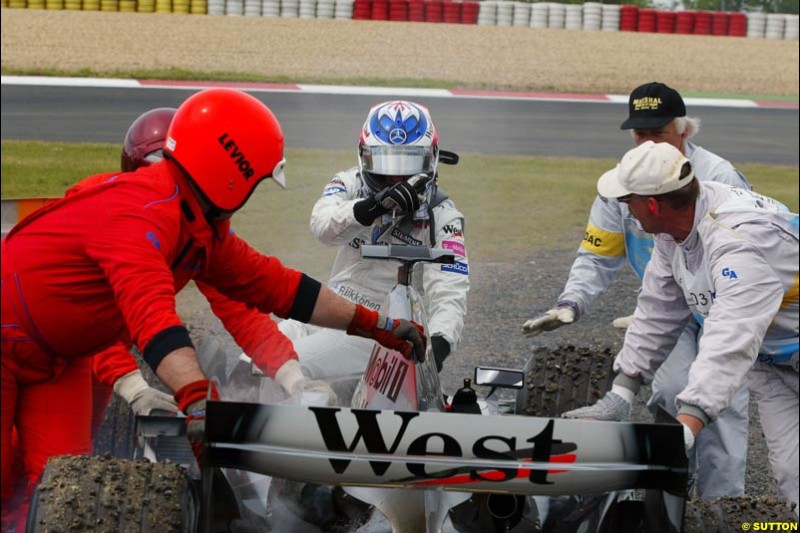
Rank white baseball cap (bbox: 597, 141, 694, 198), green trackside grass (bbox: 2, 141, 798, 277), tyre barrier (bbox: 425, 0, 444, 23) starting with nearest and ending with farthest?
white baseball cap (bbox: 597, 141, 694, 198) < green trackside grass (bbox: 2, 141, 798, 277) < tyre barrier (bbox: 425, 0, 444, 23)

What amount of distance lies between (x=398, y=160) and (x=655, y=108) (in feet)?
5.00

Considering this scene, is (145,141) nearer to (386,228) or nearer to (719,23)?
(386,228)

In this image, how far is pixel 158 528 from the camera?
3.49m

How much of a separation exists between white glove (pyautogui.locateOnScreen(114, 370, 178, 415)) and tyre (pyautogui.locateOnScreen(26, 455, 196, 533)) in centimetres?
88

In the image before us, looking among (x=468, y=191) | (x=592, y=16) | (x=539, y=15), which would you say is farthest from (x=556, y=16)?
(x=468, y=191)

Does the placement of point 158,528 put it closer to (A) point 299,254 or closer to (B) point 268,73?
(A) point 299,254

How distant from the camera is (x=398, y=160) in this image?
5738 mm

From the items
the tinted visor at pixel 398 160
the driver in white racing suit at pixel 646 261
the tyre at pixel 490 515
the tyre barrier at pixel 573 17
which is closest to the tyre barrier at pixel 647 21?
the tyre barrier at pixel 573 17

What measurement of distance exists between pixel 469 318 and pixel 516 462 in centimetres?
627

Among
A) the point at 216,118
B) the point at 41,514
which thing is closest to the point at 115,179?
the point at 216,118

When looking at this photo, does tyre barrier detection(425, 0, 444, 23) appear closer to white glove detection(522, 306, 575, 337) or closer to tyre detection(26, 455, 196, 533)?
white glove detection(522, 306, 575, 337)

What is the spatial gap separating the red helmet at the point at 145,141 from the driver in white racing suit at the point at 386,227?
868 mm

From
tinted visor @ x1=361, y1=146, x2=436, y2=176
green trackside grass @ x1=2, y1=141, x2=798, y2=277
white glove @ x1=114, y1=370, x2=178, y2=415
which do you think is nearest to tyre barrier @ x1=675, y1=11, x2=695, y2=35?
green trackside grass @ x1=2, y1=141, x2=798, y2=277

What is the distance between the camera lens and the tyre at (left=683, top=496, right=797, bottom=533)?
379 cm
